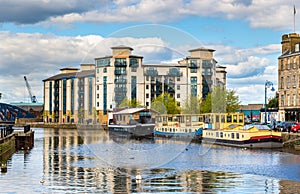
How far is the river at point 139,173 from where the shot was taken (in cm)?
3844

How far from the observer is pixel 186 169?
50031 mm

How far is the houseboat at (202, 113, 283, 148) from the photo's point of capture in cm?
7594

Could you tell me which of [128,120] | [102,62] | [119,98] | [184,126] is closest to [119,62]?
[102,62]

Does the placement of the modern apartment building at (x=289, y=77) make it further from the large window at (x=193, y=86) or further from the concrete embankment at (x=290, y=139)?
the large window at (x=193, y=86)

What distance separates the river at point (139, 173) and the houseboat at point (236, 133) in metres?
16.4

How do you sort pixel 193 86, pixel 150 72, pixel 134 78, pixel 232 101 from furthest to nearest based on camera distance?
1. pixel 232 101
2. pixel 193 86
3. pixel 134 78
4. pixel 150 72

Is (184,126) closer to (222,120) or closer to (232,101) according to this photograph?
(222,120)

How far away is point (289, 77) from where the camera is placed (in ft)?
358

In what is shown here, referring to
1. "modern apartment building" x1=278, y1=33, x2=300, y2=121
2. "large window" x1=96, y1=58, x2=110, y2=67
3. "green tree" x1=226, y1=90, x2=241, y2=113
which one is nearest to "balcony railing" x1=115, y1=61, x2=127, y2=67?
"large window" x1=96, y1=58, x2=110, y2=67

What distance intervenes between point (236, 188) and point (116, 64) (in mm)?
11639

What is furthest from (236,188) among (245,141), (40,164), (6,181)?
(245,141)

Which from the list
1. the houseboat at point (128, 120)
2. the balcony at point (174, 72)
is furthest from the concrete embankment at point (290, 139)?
the balcony at point (174, 72)

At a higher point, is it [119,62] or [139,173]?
[119,62]

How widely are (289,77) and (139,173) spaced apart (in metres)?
70.4
